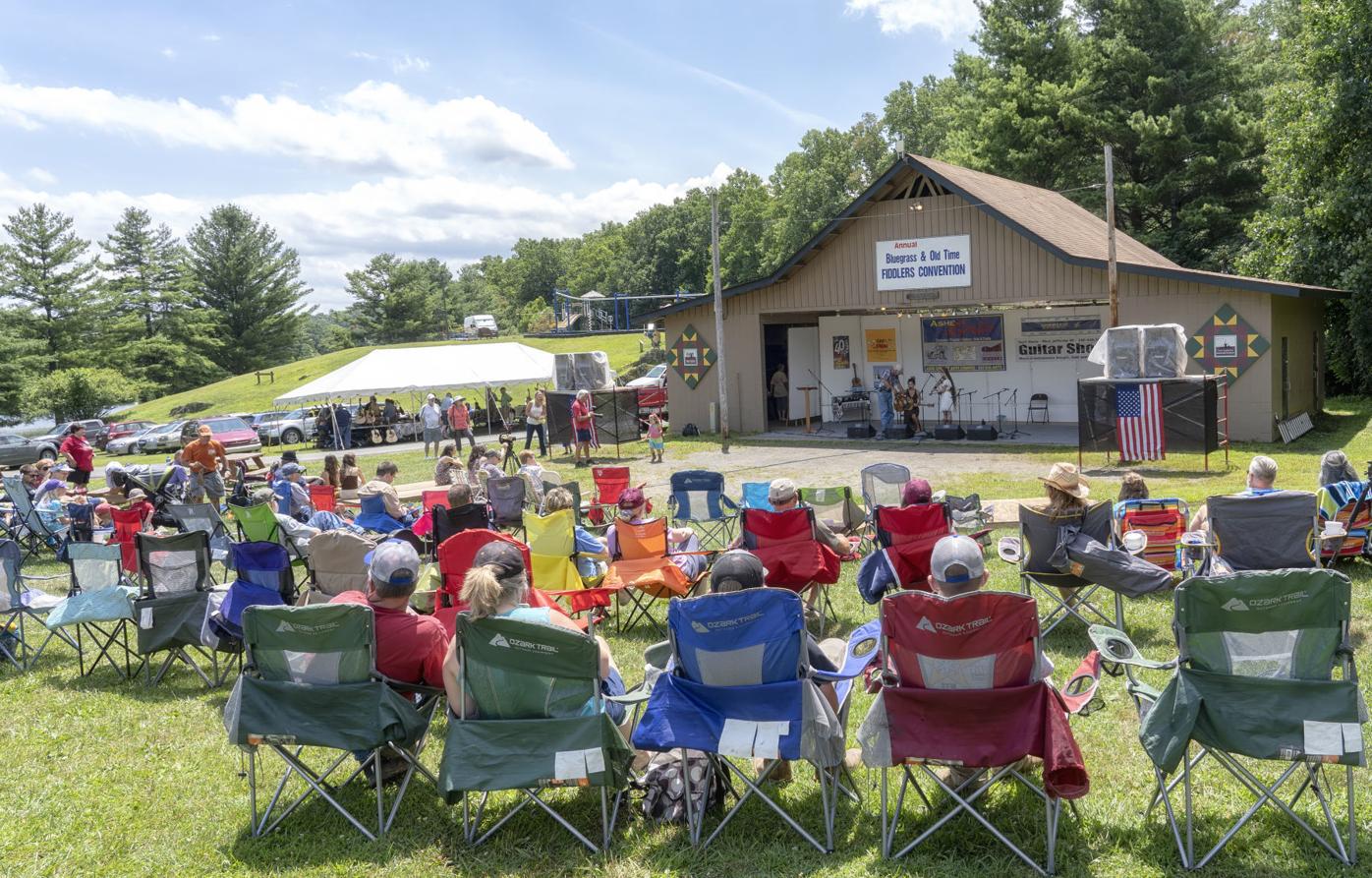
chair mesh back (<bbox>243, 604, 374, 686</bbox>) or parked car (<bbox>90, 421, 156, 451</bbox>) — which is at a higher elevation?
chair mesh back (<bbox>243, 604, 374, 686</bbox>)

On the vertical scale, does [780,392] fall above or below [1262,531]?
above

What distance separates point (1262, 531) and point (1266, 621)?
9.07 ft

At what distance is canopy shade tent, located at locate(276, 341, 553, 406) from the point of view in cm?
2223

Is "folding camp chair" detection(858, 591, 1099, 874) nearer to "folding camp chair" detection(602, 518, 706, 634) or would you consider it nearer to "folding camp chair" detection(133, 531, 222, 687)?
"folding camp chair" detection(602, 518, 706, 634)

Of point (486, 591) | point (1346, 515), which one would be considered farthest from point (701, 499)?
point (486, 591)

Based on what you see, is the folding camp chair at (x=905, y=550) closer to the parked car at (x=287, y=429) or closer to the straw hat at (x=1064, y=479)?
the straw hat at (x=1064, y=479)

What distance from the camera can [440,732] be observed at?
5.15 metres

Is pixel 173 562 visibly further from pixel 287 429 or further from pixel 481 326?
pixel 481 326

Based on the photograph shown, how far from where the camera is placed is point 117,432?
3362 centimetres

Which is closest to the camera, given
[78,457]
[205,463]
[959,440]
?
[205,463]

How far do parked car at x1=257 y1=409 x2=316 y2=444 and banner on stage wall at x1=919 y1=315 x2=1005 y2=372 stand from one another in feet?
60.0

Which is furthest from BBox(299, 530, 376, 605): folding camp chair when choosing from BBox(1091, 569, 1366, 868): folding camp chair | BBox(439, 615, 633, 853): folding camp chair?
BBox(1091, 569, 1366, 868): folding camp chair

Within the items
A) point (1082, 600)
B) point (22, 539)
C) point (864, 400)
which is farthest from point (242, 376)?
point (1082, 600)

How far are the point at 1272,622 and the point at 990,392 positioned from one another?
1978cm
